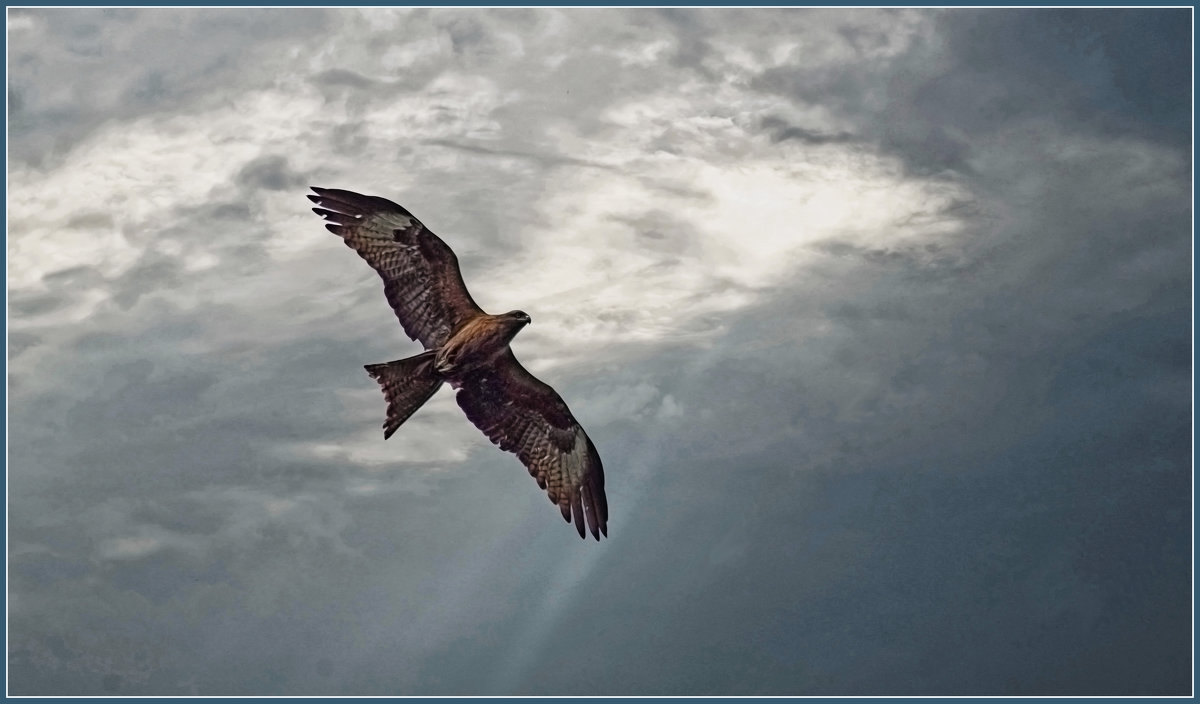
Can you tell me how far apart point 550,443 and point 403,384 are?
2694 millimetres

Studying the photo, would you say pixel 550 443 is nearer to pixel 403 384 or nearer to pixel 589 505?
pixel 589 505

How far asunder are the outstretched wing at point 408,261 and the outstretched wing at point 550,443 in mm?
1213

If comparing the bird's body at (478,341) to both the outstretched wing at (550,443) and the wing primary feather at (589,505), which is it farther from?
the wing primary feather at (589,505)

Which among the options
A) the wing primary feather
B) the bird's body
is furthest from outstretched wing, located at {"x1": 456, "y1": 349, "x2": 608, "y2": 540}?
the bird's body

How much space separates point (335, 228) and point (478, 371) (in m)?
2.77

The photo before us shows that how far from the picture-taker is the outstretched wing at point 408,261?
530 inches

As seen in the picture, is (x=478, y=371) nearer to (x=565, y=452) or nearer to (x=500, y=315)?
(x=500, y=315)

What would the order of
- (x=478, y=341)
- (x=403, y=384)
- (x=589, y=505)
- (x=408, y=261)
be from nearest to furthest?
(x=403, y=384)
(x=478, y=341)
(x=408, y=261)
(x=589, y=505)

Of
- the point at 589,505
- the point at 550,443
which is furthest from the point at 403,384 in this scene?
the point at 589,505

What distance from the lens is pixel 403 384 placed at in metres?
12.5

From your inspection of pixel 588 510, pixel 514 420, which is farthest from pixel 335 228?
pixel 588 510

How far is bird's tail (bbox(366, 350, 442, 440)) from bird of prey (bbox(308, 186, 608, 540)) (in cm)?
1

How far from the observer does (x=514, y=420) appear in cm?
1430

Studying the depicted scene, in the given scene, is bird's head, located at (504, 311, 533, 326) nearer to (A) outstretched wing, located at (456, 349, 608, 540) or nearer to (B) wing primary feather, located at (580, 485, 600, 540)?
(A) outstretched wing, located at (456, 349, 608, 540)
